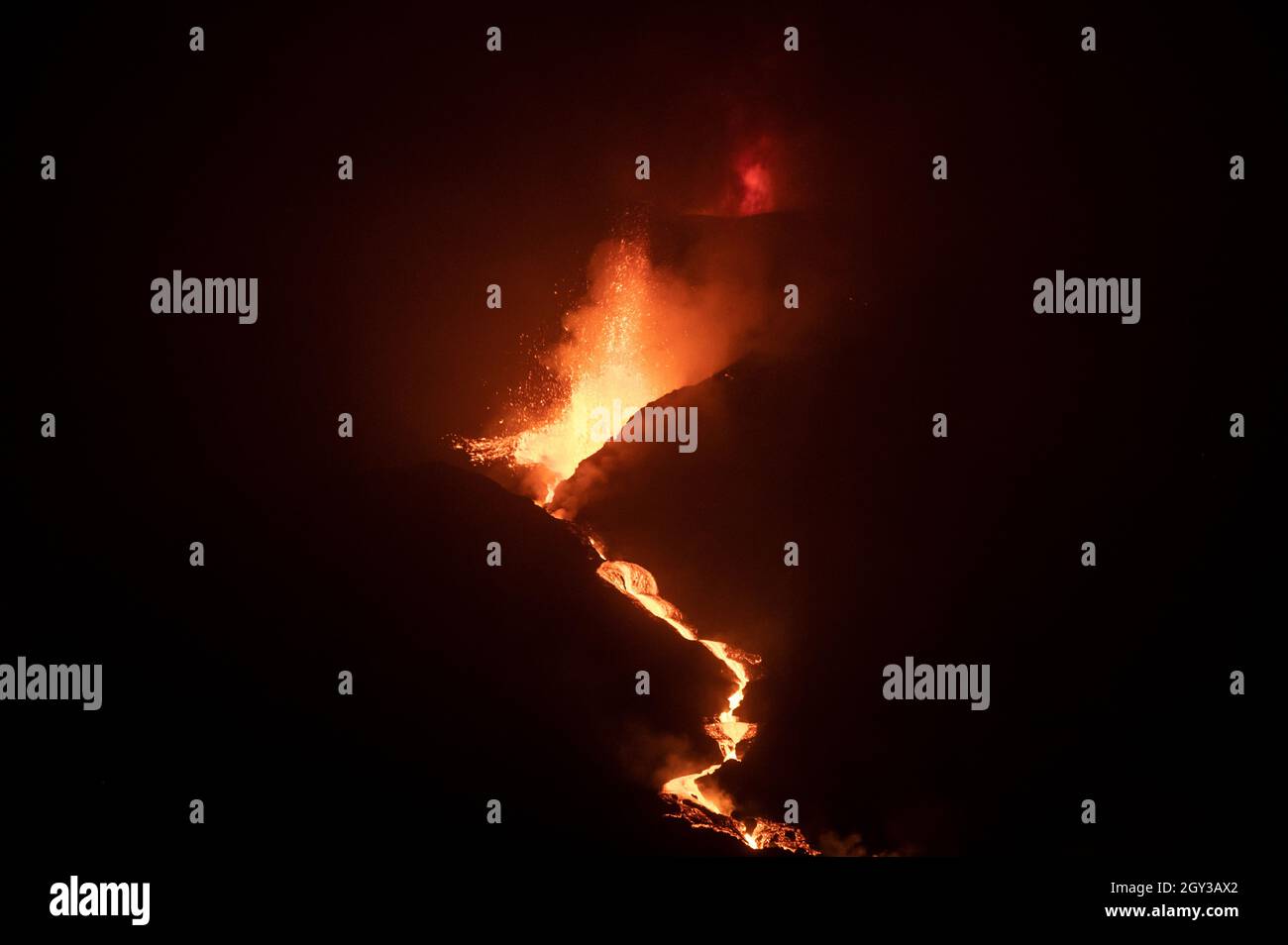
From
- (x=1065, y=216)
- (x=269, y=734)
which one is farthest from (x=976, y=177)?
(x=269, y=734)

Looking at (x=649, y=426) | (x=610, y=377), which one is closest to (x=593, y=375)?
(x=610, y=377)

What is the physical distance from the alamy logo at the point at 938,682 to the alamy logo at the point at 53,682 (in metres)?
14.0

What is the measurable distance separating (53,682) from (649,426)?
11.2 meters

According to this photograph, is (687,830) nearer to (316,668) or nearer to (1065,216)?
(316,668)

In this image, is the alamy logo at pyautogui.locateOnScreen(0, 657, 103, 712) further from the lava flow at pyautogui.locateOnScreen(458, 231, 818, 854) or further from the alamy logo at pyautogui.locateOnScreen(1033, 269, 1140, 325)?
the alamy logo at pyautogui.locateOnScreen(1033, 269, 1140, 325)

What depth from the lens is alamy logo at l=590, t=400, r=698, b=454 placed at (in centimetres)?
1809

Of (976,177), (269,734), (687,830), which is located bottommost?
(687,830)

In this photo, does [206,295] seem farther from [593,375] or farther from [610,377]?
[610,377]

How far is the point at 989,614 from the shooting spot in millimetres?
18359

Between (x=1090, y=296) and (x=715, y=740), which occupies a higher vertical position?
(x=1090, y=296)

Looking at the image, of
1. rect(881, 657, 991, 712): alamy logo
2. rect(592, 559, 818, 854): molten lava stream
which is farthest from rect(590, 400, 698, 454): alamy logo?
rect(881, 657, 991, 712): alamy logo

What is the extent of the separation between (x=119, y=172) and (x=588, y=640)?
42.7 feet

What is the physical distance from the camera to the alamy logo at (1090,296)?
17.8 meters

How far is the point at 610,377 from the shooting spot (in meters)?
18.3
